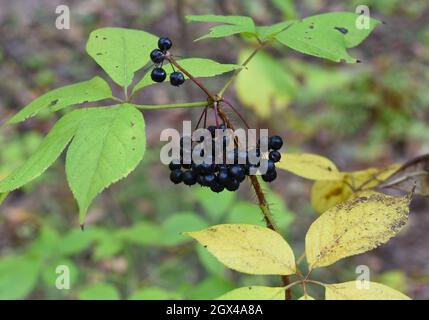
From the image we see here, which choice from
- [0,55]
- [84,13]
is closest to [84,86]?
[0,55]

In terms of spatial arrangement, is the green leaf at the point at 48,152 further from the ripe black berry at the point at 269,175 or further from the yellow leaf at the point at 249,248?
the ripe black berry at the point at 269,175

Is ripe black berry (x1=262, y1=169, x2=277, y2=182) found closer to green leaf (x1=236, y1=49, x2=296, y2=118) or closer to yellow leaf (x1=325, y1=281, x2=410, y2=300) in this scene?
yellow leaf (x1=325, y1=281, x2=410, y2=300)

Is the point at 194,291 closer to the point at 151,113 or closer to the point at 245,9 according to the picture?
the point at 151,113

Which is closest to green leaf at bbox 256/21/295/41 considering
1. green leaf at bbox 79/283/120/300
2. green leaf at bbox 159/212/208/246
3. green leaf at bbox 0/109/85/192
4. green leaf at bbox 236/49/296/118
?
green leaf at bbox 0/109/85/192

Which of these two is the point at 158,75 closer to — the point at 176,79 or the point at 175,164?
the point at 176,79

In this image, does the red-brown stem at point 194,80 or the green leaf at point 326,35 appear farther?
the green leaf at point 326,35

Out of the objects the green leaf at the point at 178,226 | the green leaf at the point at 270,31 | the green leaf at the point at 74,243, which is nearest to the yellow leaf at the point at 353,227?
the green leaf at the point at 270,31
